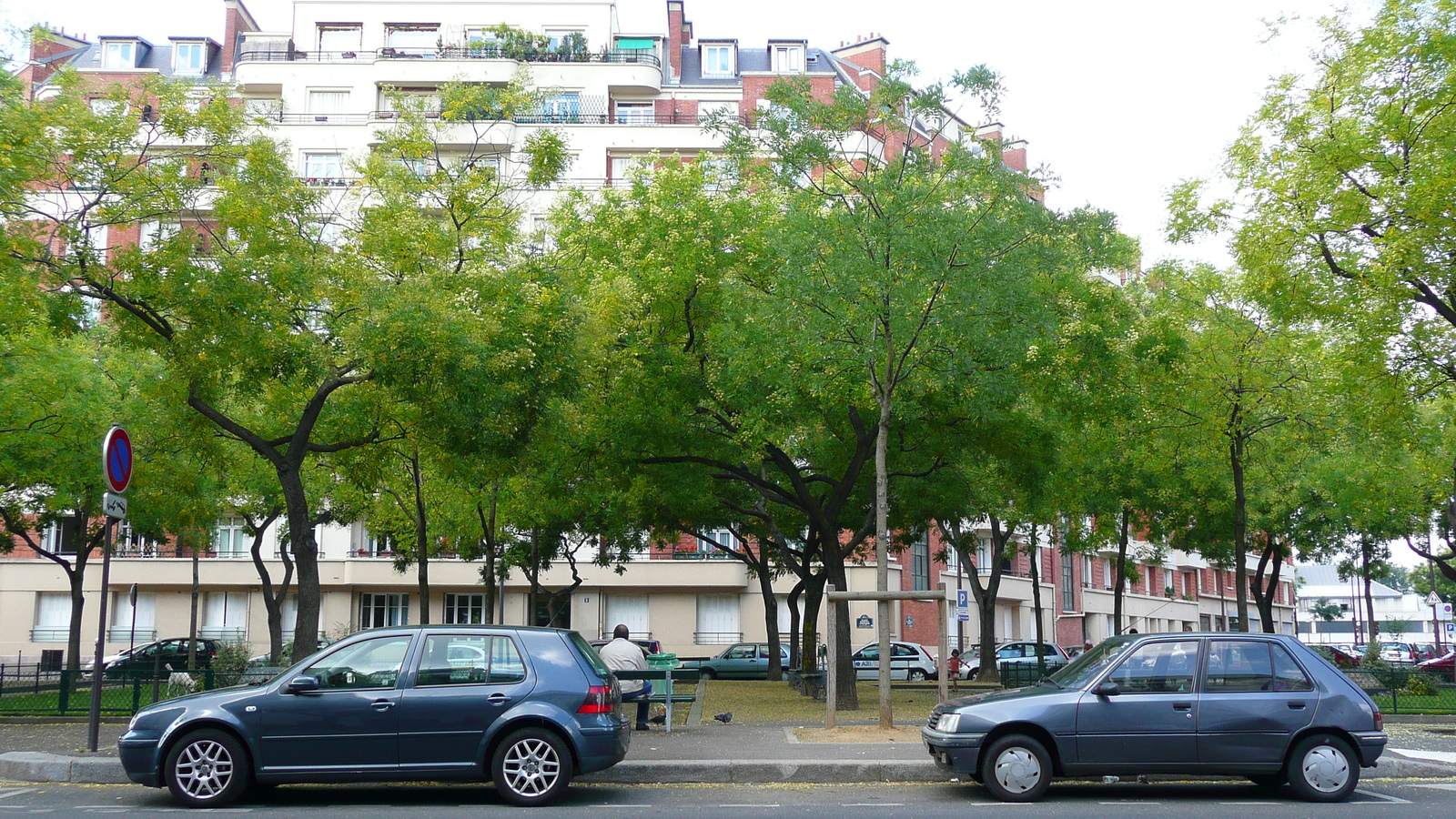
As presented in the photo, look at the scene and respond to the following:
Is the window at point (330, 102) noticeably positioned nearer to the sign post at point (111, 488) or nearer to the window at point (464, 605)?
the window at point (464, 605)

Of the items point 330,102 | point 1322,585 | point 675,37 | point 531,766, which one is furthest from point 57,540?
point 1322,585

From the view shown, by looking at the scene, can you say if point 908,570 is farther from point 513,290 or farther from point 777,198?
point 513,290

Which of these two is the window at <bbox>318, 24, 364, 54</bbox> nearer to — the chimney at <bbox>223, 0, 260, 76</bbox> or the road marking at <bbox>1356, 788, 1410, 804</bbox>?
the chimney at <bbox>223, 0, 260, 76</bbox>

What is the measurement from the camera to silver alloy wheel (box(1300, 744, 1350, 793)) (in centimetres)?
1077

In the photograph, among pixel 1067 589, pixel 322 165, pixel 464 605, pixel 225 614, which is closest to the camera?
pixel 225 614

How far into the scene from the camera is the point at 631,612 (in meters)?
49.7

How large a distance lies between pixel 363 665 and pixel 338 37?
45095 millimetres

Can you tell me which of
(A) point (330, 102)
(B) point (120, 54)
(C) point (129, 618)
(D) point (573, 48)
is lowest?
(C) point (129, 618)

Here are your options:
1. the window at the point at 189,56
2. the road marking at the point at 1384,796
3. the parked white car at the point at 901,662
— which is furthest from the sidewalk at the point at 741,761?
the window at the point at 189,56

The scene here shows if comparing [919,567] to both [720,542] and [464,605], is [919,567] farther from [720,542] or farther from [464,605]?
[464,605]

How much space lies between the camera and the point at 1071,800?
10922 millimetres

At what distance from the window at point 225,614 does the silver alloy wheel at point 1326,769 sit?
44135 millimetres

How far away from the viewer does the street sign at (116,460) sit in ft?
41.3

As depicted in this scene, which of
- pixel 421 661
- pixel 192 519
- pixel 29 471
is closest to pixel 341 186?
pixel 192 519
